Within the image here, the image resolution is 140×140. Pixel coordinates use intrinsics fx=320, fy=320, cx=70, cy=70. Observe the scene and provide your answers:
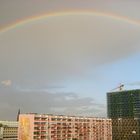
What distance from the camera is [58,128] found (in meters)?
37.2

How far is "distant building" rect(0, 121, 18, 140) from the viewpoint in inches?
2175

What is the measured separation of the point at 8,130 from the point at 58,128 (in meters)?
22.9

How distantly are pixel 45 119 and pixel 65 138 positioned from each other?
3749mm

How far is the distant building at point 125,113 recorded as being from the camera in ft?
170

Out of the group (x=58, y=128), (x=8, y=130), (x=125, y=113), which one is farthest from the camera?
(x=125, y=113)

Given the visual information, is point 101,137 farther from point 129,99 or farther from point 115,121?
point 129,99

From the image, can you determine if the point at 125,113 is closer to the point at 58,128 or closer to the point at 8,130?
the point at 8,130

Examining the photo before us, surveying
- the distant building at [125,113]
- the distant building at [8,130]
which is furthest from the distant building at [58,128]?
the distant building at [8,130]

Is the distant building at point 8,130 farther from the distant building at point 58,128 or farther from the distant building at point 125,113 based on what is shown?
the distant building at point 58,128

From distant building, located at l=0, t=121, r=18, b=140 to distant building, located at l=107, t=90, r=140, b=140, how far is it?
18.5 metres

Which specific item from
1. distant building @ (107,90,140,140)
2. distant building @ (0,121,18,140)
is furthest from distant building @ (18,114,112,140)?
distant building @ (0,121,18,140)

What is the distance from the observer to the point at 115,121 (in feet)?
174

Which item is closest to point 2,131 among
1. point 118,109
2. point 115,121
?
point 115,121

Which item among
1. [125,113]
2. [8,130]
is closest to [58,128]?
[8,130]
